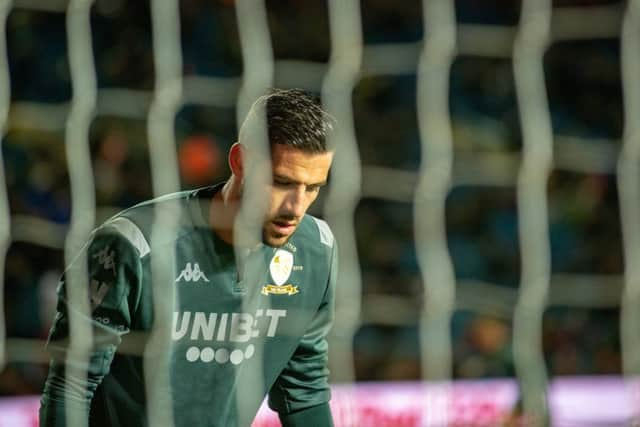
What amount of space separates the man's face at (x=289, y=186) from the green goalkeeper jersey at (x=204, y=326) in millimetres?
176

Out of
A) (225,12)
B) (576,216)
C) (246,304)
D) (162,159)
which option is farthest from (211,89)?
(246,304)

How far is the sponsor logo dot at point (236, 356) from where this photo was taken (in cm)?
196

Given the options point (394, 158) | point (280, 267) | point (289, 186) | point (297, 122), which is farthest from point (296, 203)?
point (394, 158)

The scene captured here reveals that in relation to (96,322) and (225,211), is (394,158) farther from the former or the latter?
(96,322)

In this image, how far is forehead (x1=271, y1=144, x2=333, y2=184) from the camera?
1.79 m

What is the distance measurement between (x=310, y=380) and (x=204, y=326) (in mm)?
272

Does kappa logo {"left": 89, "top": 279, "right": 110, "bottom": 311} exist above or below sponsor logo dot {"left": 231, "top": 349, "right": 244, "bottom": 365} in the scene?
above

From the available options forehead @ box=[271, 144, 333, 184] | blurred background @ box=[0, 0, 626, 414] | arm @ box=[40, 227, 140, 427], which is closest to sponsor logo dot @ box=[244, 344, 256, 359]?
arm @ box=[40, 227, 140, 427]

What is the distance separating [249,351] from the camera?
1.99m

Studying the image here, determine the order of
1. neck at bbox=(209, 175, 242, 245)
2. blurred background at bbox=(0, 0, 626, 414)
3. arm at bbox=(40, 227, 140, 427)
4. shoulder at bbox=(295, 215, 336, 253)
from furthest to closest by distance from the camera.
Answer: blurred background at bbox=(0, 0, 626, 414) → shoulder at bbox=(295, 215, 336, 253) → neck at bbox=(209, 175, 242, 245) → arm at bbox=(40, 227, 140, 427)

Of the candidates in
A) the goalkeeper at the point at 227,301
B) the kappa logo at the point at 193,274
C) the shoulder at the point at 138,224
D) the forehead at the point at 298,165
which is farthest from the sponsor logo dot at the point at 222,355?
the forehead at the point at 298,165

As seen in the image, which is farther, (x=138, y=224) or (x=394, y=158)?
(x=394, y=158)

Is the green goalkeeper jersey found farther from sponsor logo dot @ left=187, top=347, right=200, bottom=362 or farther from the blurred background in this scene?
the blurred background

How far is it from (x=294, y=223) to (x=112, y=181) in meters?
1.96
